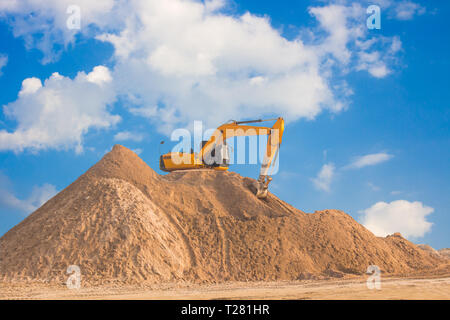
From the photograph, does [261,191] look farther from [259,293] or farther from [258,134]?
[259,293]

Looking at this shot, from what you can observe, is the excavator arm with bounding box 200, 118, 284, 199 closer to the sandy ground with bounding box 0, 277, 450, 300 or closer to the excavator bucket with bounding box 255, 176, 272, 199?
the excavator bucket with bounding box 255, 176, 272, 199

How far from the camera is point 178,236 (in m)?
26.5

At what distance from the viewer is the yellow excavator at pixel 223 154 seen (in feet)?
96.5

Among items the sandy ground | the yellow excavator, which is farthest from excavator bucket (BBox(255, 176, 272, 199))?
the sandy ground

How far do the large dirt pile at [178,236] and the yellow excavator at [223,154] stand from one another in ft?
4.45

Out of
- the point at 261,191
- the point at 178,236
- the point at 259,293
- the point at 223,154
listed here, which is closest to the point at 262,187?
the point at 261,191

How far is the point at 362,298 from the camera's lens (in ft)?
43.6

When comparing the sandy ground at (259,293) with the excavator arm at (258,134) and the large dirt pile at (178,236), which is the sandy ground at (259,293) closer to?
the large dirt pile at (178,236)

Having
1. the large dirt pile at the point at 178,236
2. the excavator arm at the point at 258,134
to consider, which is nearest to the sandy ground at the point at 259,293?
the large dirt pile at the point at 178,236

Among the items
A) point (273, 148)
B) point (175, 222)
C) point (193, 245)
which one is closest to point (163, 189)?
point (175, 222)

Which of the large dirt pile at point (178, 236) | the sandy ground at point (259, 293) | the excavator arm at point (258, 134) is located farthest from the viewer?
the excavator arm at point (258, 134)

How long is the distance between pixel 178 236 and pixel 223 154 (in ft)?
26.8

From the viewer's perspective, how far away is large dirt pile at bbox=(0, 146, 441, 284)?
73.2 feet
